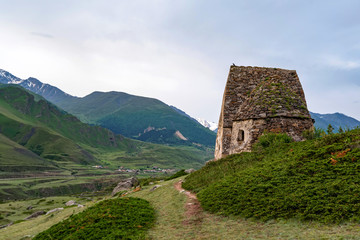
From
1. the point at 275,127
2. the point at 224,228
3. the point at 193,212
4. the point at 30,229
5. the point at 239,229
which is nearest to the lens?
the point at 239,229

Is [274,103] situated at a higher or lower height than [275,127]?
higher

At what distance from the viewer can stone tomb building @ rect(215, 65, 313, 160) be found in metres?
22.5

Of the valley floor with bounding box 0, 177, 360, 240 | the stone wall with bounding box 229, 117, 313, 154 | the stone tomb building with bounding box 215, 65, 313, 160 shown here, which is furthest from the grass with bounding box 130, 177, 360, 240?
the stone tomb building with bounding box 215, 65, 313, 160

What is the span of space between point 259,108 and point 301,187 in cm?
1256

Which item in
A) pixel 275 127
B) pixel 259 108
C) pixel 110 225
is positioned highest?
pixel 259 108

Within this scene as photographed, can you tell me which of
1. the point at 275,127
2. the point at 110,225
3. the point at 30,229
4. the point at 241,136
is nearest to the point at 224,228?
the point at 110,225

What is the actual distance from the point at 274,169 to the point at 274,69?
18873 millimetres

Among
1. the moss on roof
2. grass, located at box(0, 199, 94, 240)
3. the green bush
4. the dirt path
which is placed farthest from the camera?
the moss on roof

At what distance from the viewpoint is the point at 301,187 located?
1157cm

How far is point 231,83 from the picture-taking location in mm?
29656

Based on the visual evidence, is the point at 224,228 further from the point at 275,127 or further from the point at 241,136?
the point at 241,136

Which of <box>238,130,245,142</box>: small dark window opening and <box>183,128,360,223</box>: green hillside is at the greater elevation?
<box>238,130,245,142</box>: small dark window opening

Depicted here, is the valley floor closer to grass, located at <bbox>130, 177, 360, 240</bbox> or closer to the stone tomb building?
grass, located at <bbox>130, 177, 360, 240</bbox>

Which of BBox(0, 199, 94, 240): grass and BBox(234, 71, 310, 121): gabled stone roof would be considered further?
BBox(234, 71, 310, 121): gabled stone roof
